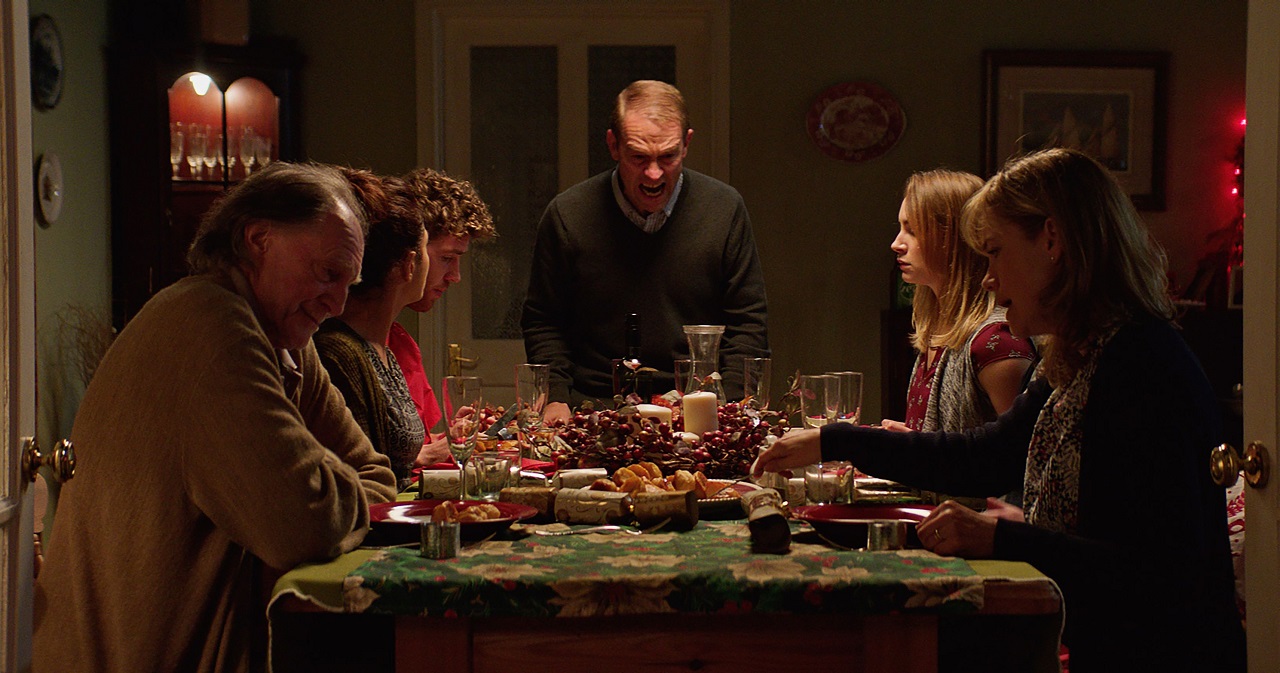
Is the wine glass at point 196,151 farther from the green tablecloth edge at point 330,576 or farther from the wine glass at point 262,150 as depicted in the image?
the green tablecloth edge at point 330,576

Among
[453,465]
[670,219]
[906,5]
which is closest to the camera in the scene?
[453,465]

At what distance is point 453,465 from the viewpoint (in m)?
2.56

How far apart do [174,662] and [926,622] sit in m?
0.93

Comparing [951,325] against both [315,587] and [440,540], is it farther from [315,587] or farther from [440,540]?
[315,587]

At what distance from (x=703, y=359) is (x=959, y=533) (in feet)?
3.84

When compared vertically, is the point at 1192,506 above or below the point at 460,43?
below

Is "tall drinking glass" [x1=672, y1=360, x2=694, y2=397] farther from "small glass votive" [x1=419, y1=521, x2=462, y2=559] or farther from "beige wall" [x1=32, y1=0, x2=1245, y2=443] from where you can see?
"beige wall" [x1=32, y1=0, x2=1245, y2=443]

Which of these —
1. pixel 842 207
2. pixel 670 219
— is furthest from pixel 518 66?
pixel 670 219

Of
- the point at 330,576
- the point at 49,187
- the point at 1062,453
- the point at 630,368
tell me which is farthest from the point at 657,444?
the point at 49,187

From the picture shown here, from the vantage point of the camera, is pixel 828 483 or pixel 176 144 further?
pixel 176 144

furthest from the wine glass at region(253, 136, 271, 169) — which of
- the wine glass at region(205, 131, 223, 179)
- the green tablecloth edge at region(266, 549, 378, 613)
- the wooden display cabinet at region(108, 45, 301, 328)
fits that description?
the green tablecloth edge at region(266, 549, 378, 613)

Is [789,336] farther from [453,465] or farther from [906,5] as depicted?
[453,465]

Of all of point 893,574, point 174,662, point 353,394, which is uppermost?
point 353,394

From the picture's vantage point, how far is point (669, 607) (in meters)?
1.42
